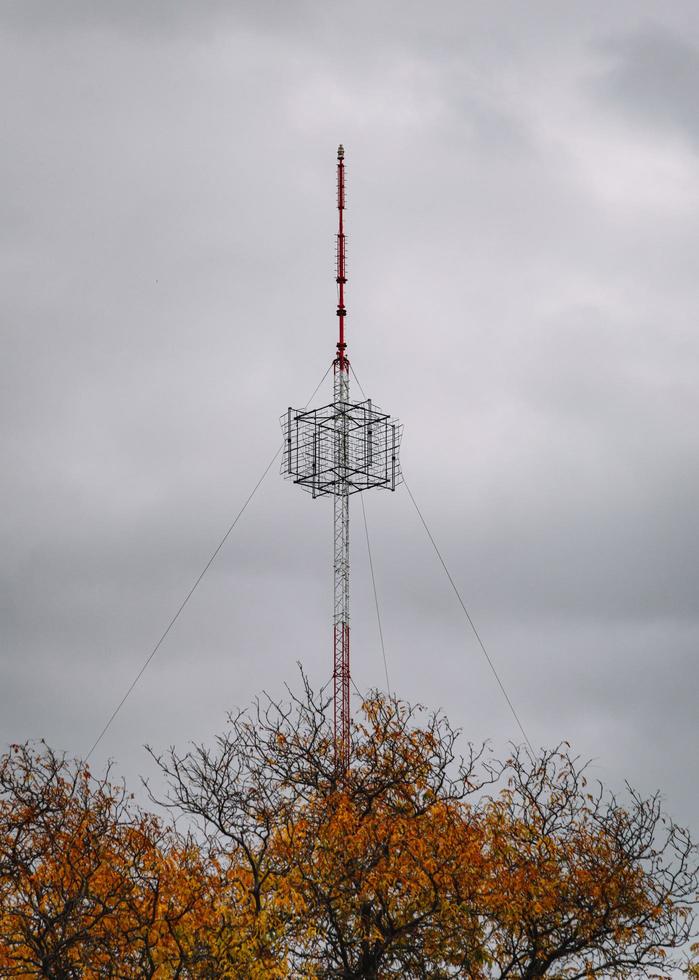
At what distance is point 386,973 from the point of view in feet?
108

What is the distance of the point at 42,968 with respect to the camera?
93.0 ft

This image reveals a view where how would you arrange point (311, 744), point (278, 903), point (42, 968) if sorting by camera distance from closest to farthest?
point (42, 968), point (278, 903), point (311, 744)

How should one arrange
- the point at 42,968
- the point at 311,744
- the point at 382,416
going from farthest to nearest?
the point at 382,416 → the point at 311,744 → the point at 42,968

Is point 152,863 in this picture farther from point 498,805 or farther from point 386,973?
point 498,805

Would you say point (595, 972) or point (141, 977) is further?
point (595, 972)

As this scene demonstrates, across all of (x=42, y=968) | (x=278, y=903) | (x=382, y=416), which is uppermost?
(x=382, y=416)

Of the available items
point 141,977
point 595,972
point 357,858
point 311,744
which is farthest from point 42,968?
point 595,972

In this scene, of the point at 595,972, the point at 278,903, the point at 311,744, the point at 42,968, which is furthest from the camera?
the point at 311,744

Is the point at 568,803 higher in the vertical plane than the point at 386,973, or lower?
higher

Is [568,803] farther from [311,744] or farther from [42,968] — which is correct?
[42,968]

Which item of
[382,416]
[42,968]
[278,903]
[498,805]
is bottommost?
[42,968]

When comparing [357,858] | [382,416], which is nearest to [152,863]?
[357,858]

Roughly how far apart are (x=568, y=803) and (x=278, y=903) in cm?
914

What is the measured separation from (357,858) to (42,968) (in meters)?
7.40
